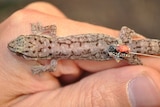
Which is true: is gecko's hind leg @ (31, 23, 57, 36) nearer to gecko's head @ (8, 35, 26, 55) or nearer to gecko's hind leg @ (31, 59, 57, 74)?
gecko's head @ (8, 35, 26, 55)

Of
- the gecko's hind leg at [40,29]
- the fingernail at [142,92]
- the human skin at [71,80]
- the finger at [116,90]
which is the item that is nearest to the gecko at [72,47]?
the gecko's hind leg at [40,29]

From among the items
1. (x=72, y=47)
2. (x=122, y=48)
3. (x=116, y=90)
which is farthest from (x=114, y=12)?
(x=116, y=90)

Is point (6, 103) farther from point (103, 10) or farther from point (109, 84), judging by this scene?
point (103, 10)

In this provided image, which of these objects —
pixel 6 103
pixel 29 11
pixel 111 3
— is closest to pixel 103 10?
pixel 111 3

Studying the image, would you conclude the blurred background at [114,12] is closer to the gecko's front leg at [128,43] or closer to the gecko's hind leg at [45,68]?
the gecko's front leg at [128,43]

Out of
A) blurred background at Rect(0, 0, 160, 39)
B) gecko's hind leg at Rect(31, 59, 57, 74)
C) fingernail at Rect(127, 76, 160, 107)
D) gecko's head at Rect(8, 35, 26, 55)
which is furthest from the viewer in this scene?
blurred background at Rect(0, 0, 160, 39)

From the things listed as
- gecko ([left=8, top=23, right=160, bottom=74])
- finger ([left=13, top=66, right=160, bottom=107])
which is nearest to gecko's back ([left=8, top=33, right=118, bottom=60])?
gecko ([left=8, top=23, right=160, bottom=74])

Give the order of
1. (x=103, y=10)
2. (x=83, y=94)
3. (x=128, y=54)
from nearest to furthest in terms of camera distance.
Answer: (x=83, y=94)
(x=128, y=54)
(x=103, y=10)

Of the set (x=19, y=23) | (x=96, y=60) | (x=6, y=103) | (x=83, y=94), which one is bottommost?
(x=6, y=103)
